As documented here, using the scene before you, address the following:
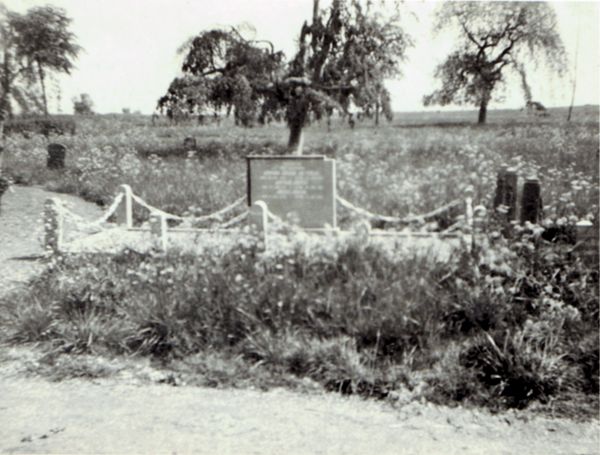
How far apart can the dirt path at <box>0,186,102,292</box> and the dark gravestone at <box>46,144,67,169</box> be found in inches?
19.3

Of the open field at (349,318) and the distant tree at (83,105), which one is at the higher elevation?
the distant tree at (83,105)

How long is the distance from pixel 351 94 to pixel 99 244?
424 cm

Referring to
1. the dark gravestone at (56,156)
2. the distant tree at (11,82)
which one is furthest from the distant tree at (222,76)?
the dark gravestone at (56,156)

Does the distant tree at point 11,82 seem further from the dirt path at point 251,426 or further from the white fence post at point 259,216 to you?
the dirt path at point 251,426

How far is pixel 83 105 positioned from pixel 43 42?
2.81 ft

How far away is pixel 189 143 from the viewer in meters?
8.59

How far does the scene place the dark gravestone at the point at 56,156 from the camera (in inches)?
308

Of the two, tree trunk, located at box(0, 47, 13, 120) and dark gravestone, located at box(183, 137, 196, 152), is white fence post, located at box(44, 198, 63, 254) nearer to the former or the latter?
tree trunk, located at box(0, 47, 13, 120)

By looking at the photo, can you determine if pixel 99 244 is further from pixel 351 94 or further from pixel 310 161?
pixel 351 94

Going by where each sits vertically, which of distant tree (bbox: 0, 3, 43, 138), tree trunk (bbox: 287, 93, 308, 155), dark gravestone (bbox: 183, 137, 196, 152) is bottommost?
dark gravestone (bbox: 183, 137, 196, 152)

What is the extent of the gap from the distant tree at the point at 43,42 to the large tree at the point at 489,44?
376 centimetres

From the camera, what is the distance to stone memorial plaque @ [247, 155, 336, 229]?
7711 mm

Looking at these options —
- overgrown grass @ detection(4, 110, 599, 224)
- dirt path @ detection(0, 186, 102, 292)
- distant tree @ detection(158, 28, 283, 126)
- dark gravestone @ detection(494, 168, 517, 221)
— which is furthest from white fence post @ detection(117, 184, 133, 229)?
dark gravestone @ detection(494, 168, 517, 221)

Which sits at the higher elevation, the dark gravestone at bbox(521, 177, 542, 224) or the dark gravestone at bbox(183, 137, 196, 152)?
the dark gravestone at bbox(183, 137, 196, 152)
